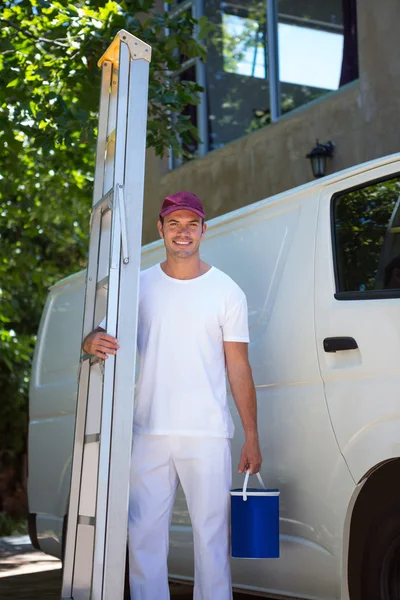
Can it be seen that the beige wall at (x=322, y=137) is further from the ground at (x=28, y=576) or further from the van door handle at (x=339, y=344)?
the van door handle at (x=339, y=344)

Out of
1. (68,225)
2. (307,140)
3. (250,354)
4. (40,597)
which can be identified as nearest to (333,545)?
(250,354)

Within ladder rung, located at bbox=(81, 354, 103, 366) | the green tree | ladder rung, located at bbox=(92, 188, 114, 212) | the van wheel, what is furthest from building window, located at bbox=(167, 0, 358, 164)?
the van wheel

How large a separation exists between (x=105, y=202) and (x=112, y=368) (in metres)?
0.79

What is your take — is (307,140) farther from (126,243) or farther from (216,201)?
(126,243)

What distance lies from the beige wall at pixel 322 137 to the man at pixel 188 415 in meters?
4.41

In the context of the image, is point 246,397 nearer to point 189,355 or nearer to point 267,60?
point 189,355

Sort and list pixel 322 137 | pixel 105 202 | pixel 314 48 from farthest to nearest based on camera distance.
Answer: pixel 314 48 < pixel 322 137 < pixel 105 202

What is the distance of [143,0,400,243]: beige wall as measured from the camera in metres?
8.90

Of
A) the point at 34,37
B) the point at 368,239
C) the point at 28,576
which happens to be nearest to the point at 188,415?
the point at 368,239

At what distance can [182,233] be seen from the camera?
15.1ft

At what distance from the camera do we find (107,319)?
4242 millimetres

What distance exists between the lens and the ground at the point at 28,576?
734cm

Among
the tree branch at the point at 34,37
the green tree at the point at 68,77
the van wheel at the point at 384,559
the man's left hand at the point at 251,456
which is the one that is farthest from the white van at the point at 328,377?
the tree branch at the point at 34,37

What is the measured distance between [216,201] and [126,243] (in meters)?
7.11
